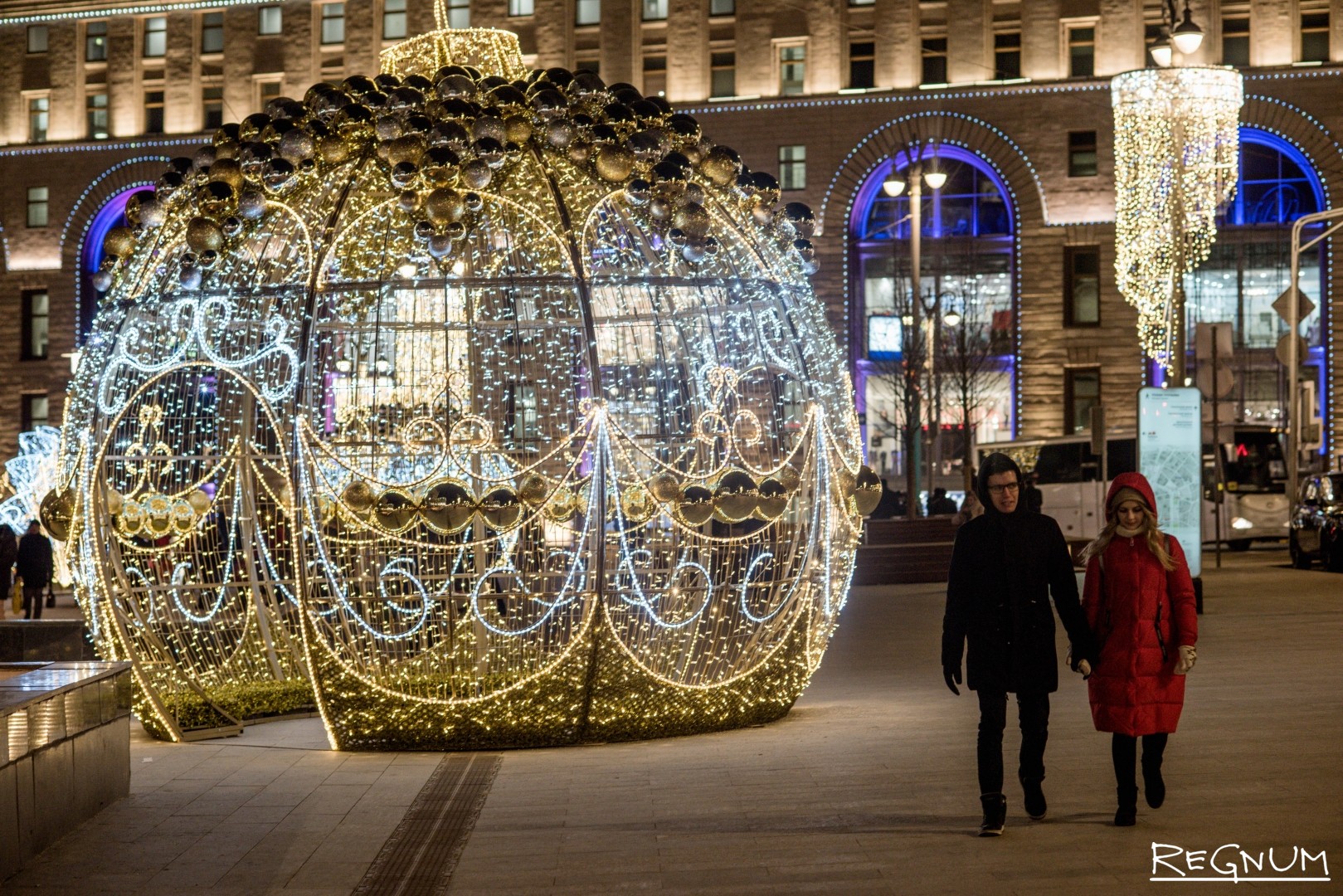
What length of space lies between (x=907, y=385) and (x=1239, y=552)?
23.8ft

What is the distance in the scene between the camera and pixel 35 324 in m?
52.4

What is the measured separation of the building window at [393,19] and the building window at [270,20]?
9.70 feet

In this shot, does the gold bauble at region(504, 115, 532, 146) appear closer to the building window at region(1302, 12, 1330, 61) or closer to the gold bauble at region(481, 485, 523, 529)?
the gold bauble at region(481, 485, 523, 529)

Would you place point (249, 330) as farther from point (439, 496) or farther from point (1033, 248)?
point (1033, 248)

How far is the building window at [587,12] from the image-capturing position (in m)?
47.9

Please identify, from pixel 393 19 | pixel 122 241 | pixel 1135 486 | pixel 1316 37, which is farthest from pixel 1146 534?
pixel 393 19

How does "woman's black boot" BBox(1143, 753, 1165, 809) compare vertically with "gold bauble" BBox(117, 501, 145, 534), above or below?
below

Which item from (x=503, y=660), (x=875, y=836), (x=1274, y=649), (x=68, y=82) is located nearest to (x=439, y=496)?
(x=503, y=660)

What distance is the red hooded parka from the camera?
288 inches

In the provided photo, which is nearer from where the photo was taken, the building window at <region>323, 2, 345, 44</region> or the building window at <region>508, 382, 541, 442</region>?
the building window at <region>508, 382, 541, 442</region>

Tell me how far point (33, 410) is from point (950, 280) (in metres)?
26.5

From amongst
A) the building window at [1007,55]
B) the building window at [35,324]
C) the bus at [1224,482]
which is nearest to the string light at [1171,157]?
the bus at [1224,482]

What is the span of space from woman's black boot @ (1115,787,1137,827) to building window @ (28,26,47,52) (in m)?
50.1

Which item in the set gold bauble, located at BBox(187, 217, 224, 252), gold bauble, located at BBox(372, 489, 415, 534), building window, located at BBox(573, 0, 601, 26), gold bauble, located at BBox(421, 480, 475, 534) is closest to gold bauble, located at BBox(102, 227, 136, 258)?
gold bauble, located at BBox(187, 217, 224, 252)
